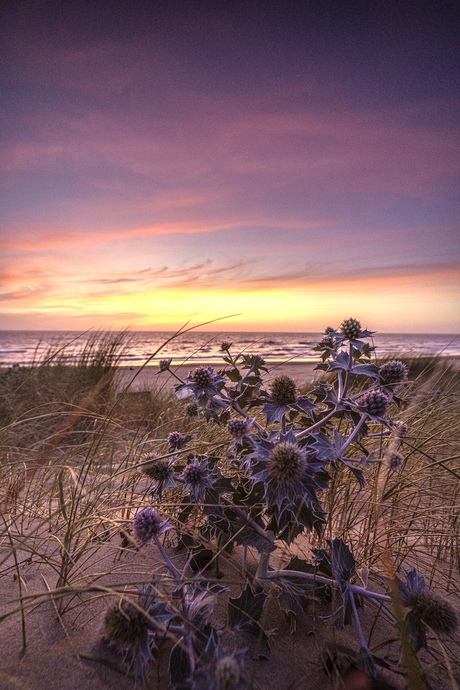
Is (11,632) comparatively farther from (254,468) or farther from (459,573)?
(459,573)

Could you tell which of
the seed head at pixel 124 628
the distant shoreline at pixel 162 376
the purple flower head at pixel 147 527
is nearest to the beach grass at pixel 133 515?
the seed head at pixel 124 628

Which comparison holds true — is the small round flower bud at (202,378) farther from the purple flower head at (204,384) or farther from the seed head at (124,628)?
the seed head at (124,628)

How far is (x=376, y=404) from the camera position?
4.92ft

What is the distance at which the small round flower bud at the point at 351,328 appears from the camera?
173 cm

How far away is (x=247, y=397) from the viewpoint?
1.85 meters

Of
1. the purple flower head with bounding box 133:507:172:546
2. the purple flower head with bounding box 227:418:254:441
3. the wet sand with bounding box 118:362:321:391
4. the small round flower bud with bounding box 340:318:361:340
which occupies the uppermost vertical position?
the small round flower bud with bounding box 340:318:361:340

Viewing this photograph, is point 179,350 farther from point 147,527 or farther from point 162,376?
point 147,527

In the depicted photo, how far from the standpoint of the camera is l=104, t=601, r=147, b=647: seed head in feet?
3.80

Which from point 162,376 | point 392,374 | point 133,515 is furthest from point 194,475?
point 162,376

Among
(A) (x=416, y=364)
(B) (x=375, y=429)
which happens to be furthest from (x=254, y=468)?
(A) (x=416, y=364)

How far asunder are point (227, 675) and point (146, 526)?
540 millimetres

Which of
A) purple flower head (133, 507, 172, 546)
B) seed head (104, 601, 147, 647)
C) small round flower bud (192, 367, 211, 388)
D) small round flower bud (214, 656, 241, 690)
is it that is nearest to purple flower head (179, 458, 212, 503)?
purple flower head (133, 507, 172, 546)

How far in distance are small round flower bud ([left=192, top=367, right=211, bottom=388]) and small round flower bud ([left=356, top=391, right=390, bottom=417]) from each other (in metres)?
0.63

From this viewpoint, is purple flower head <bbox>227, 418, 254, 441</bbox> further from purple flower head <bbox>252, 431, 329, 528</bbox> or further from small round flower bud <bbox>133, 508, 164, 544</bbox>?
small round flower bud <bbox>133, 508, 164, 544</bbox>
